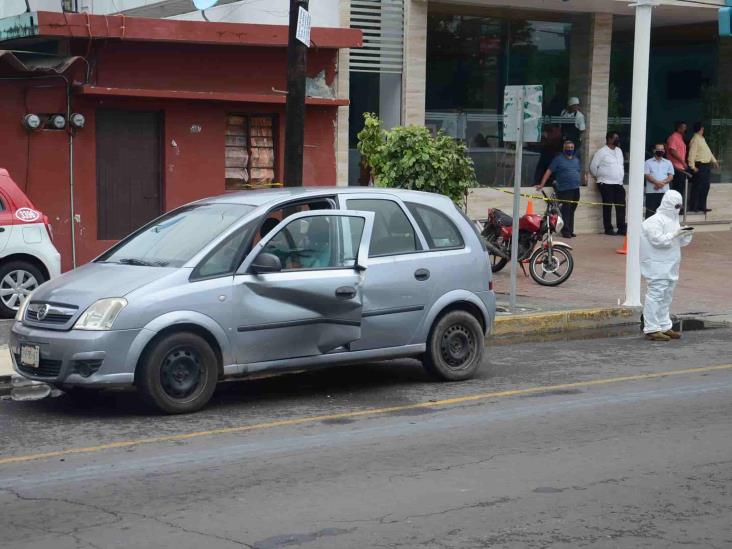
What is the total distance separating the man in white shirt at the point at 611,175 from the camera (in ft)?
75.8

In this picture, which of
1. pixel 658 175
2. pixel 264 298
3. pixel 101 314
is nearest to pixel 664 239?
pixel 264 298

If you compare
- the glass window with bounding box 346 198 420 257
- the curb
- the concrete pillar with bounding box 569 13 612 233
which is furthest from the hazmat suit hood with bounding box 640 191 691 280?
the concrete pillar with bounding box 569 13 612 233

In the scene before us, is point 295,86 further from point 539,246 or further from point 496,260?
point 496,260

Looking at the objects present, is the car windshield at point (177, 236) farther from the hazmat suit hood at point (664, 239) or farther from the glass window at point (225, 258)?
the hazmat suit hood at point (664, 239)

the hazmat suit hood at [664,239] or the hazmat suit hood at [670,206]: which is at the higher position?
the hazmat suit hood at [670,206]

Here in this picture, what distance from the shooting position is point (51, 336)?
8.88 metres

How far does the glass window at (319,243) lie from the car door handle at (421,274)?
23.9 inches

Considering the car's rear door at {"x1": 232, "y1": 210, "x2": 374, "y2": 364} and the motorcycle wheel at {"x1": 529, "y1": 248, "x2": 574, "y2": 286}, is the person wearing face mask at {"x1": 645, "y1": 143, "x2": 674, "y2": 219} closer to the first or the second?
the motorcycle wheel at {"x1": 529, "y1": 248, "x2": 574, "y2": 286}

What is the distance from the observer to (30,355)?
9.01 metres

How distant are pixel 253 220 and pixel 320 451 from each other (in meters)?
2.34

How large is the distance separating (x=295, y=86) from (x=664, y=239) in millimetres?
4371

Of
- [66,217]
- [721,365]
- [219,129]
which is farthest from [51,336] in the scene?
[219,129]

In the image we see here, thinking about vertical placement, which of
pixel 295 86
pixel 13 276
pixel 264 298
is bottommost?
pixel 13 276

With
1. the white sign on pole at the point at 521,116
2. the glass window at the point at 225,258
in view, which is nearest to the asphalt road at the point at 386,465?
the glass window at the point at 225,258
